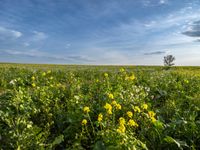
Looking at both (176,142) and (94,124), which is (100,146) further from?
(94,124)

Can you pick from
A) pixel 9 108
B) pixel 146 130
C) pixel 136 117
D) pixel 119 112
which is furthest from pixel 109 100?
pixel 9 108

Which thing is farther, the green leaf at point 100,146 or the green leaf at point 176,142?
the green leaf at point 176,142

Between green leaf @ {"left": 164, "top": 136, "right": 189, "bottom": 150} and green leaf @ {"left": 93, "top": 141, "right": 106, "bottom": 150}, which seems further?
green leaf @ {"left": 164, "top": 136, "right": 189, "bottom": 150}

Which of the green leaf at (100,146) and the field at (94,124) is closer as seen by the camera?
the green leaf at (100,146)

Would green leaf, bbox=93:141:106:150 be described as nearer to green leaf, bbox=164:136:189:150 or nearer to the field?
Result: the field

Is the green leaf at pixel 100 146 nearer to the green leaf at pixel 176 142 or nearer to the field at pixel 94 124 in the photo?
the field at pixel 94 124

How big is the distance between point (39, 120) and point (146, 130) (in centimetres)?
222

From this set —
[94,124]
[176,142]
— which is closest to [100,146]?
[176,142]

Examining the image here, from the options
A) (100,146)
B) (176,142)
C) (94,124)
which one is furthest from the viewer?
(94,124)

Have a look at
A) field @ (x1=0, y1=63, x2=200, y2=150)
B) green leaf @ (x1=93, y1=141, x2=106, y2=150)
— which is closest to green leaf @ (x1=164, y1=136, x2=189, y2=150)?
field @ (x1=0, y1=63, x2=200, y2=150)

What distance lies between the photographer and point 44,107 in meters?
5.53

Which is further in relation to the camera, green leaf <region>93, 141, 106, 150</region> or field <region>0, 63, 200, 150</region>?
field <region>0, 63, 200, 150</region>

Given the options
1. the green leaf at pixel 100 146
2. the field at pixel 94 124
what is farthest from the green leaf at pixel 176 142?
the green leaf at pixel 100 146

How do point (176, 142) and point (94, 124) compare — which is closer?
point (176, 142)
